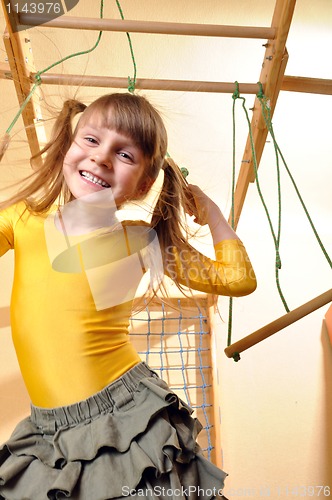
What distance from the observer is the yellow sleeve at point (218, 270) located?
2.54 ft

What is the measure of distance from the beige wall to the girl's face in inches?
26.7

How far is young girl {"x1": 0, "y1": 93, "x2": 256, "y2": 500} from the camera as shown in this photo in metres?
0.61

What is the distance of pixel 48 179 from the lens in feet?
2.45

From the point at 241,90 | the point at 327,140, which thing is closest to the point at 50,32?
the point at 241,90

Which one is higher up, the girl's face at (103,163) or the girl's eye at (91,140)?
the girl's eye at (91,140)

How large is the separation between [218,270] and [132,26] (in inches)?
16.2

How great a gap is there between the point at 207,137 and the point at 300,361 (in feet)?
2.27

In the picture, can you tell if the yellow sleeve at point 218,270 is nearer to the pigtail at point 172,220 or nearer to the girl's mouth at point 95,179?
the pigtail at point 172,220

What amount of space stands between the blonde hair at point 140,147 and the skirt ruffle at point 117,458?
225mm

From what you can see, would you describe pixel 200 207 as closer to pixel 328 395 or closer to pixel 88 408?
pixel 88 408

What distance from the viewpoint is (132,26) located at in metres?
0.90

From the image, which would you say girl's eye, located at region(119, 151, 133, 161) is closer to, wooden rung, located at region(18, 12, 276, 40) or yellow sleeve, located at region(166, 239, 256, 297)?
yellow sleeve, located at region(166, 239, 256, 297)

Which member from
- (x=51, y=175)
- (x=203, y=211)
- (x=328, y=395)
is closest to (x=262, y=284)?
(x=328, y=395)

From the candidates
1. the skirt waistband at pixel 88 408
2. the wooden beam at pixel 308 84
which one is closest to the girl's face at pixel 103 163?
the skirt waistband at pixel 88 408
